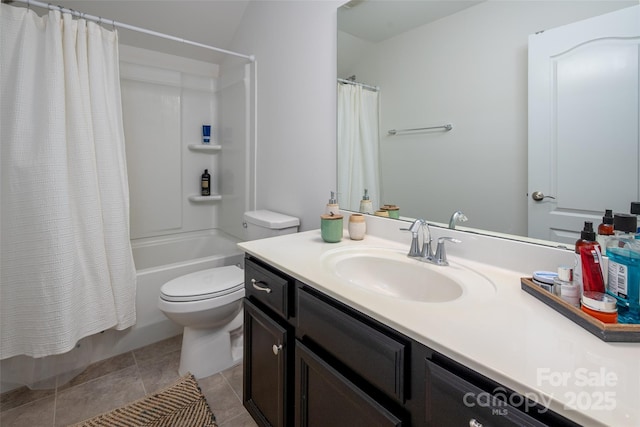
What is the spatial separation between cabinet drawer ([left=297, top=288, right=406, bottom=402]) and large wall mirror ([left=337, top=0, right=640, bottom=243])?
2.02 feet

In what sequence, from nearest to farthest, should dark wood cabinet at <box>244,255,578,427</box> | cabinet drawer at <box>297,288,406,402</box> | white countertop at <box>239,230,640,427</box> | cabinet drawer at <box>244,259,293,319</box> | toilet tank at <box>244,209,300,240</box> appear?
white countertop at <box>239,230,640,427</box>
dark wood cabinet at <box>244,255,578,427</box>
cabinet drawer at <box>297,288,406,402</box>
cabinet drawer at <box>244,259,293,319</box>
toilet tank at <box>244,209,300,240</box>

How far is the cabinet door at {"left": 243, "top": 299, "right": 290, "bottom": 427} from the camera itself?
107 cm

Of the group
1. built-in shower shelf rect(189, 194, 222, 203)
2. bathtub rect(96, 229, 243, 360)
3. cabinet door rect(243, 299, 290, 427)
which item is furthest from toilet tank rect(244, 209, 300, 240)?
built-in shower shelf rect(189, 194, 222, 203)

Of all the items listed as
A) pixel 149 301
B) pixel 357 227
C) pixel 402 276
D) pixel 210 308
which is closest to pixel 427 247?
pixel 402 276

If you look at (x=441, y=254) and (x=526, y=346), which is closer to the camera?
(x=526, y=346)

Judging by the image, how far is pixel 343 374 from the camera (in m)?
0.82

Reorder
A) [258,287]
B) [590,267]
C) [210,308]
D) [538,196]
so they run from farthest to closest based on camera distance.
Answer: [210,308] → [258,287] → [538,196] → [590,267]

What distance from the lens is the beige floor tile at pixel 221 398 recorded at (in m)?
1.46

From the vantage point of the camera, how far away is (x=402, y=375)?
0.66 m

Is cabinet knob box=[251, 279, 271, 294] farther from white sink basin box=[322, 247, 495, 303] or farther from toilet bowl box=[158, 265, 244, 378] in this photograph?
toilet bowl box=[158, 265, 244, 378]

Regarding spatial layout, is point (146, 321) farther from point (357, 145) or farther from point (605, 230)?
point (605, 230)

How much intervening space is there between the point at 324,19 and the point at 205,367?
80.1 inches

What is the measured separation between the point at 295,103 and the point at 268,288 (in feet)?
4.04

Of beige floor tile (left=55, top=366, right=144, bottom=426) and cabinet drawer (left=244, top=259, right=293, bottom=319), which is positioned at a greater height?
cabinet drawer (left=244, top=259, right=293, bottom=319)
